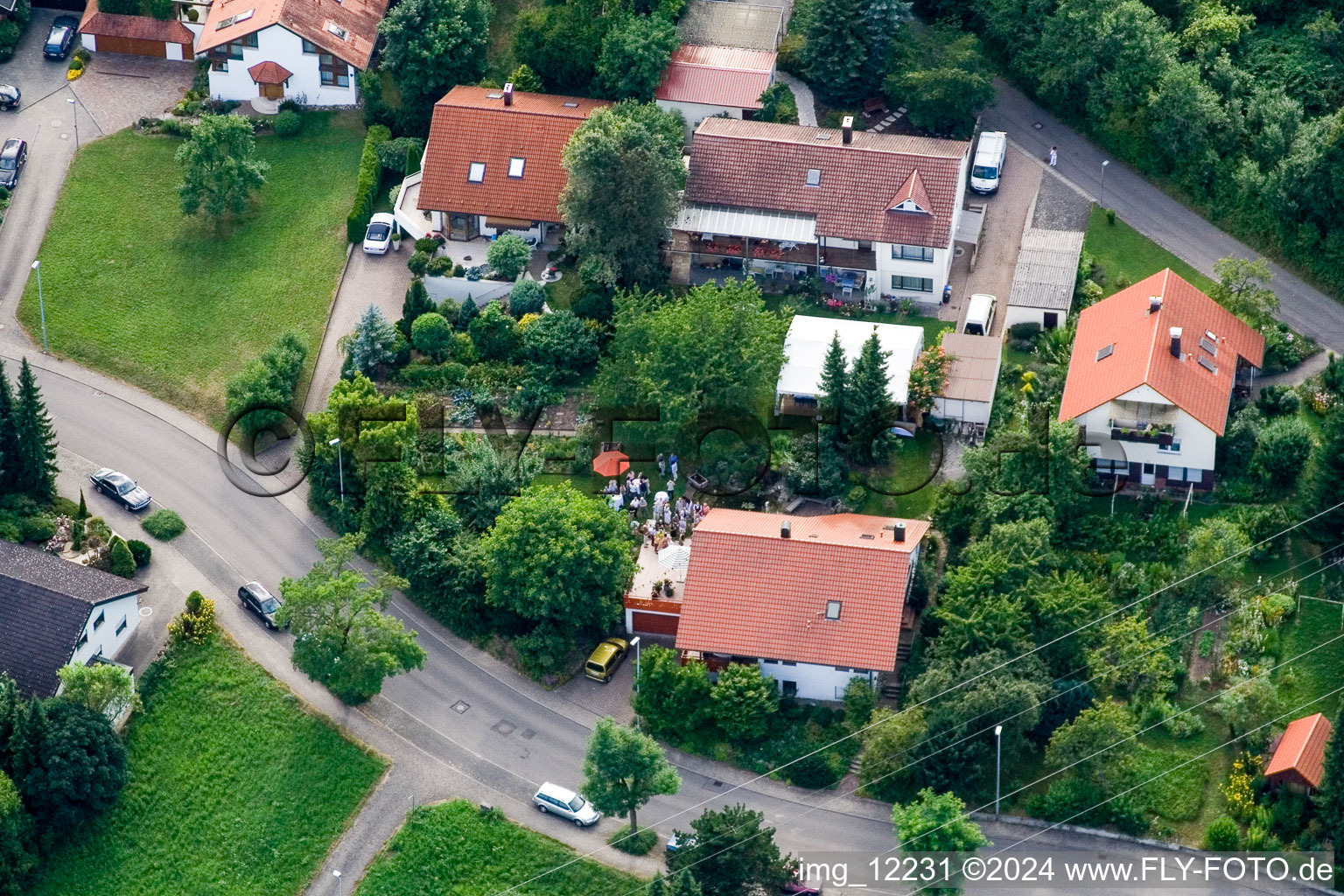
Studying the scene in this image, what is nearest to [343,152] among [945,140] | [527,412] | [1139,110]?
[527,412]

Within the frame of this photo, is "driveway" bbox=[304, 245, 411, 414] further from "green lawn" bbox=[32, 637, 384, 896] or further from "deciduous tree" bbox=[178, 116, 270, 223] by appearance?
"green lawn" bbox=[32, 637, 384, 896]

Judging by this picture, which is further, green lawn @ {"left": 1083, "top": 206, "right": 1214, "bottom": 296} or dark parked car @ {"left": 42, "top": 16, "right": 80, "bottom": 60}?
dark parked car @ {"left": 42, "top": 16, "right": 80, "bottom": 60}

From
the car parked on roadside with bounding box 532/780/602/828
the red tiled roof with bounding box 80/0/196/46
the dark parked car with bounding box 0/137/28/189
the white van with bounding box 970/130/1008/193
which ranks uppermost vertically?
the white van with bounding box 970/130/1008/193

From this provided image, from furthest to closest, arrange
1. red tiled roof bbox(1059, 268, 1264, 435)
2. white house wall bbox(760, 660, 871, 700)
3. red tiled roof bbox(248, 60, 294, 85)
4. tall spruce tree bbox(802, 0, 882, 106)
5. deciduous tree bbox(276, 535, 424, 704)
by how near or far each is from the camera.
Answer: red tiled roof bbox(248, 60, 294, 85)
tall spruce tree bbox(802, 0, 882, 106)
red tiled roof bbox(1059, 268, 1264, 435)
white house wall bbox(760, 660, 871, 700)
deciduous tree bbox(276, 535, 424, 704)

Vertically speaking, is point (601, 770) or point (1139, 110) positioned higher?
point (1139, 110)

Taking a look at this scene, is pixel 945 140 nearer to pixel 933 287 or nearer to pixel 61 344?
pixel 933 287

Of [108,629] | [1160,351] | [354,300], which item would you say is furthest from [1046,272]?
[108,629]

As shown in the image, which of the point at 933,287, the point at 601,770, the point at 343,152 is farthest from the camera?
the point at 343,152

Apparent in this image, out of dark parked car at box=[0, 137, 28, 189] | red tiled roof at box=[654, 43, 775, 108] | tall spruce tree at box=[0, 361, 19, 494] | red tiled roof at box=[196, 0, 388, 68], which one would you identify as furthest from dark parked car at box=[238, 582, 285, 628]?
red tiled roof at box=[654, 43, 775, 108]
